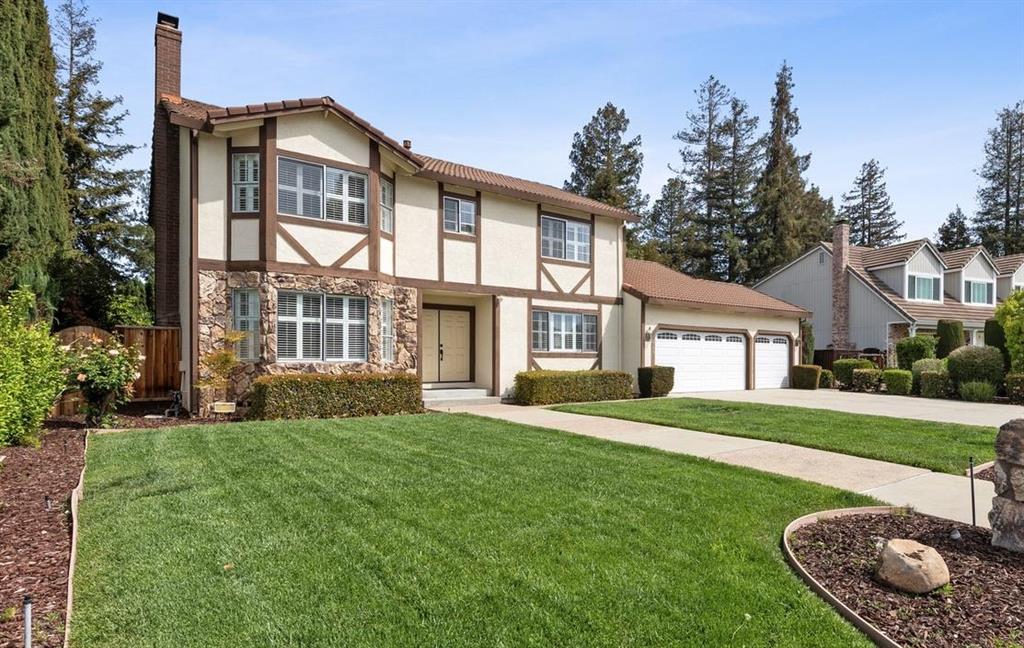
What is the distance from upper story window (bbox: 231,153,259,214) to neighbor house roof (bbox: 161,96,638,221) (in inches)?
31.7

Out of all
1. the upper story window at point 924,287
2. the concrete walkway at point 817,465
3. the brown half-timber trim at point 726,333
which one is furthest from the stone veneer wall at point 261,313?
the upper story window at point 924,287

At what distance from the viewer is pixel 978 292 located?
28047mm

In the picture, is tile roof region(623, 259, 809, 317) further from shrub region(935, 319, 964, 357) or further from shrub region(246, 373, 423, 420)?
shrub region(246, 373, 423, 420)

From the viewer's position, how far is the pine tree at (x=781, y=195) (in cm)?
3712

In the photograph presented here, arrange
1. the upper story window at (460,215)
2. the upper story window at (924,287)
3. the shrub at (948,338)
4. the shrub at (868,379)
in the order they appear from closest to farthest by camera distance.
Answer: the upper story window at (460,215) < the shrub at (868,379) < the shrub at (948,338) < the upper story window at (924,287)

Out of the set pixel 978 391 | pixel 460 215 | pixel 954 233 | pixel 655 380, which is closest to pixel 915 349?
pixel 978 391

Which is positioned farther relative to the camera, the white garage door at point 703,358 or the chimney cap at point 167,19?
the white garage door at point 703,358

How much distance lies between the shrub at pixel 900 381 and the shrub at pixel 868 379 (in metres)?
0.81

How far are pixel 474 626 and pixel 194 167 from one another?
11389mm

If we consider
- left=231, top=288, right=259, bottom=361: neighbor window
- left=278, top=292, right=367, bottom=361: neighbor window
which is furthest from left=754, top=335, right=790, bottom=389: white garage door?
left=231, top=288, right=259, bottom=361: neighbor window

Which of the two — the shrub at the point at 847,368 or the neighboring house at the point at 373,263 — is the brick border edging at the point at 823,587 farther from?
the shrub at the point at 847,368

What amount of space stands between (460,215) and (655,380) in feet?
23.9

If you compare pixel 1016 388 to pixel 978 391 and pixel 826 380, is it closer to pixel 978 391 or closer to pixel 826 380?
pixel 978 391

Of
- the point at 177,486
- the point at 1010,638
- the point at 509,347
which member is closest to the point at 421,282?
the point at 509,347
